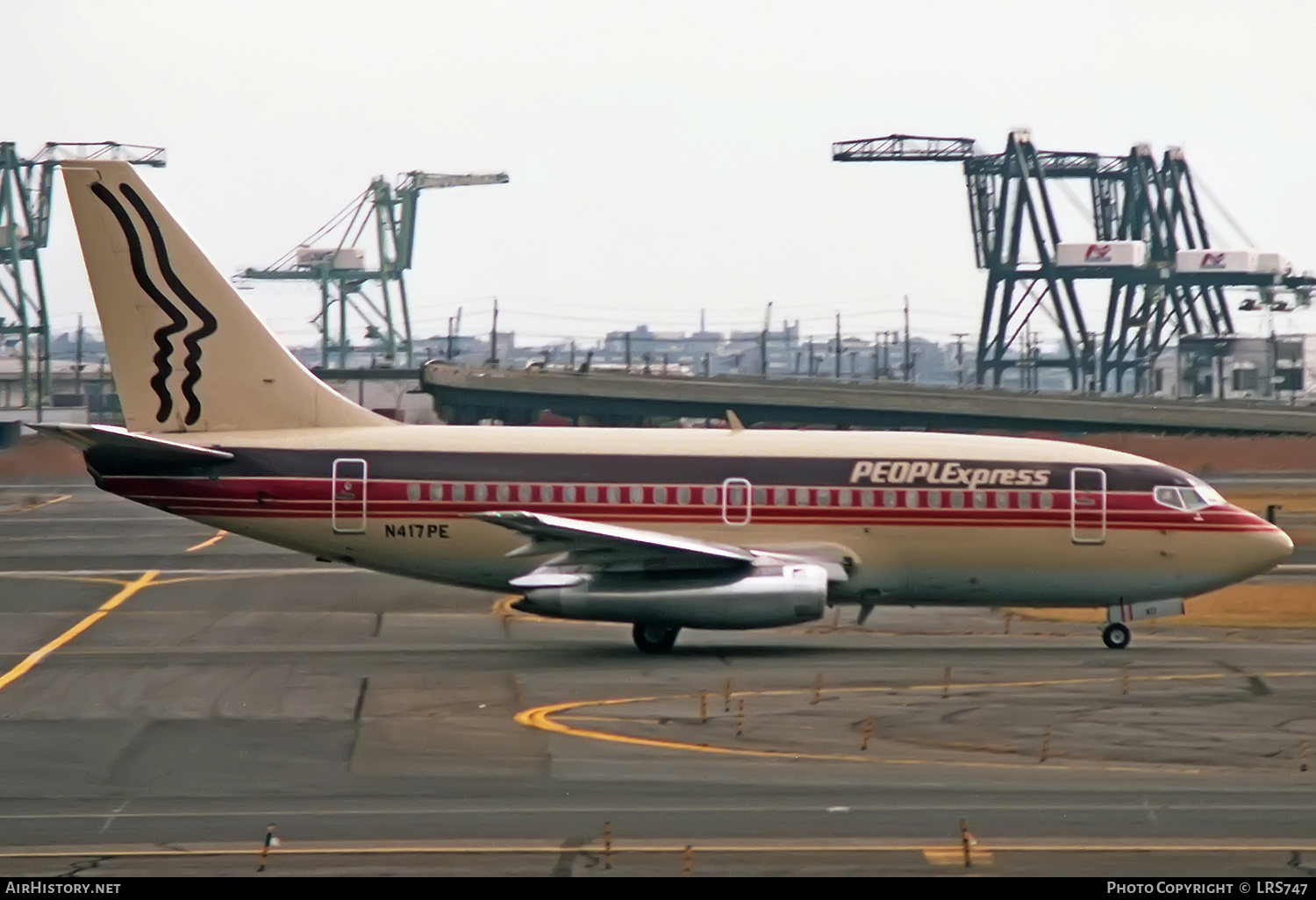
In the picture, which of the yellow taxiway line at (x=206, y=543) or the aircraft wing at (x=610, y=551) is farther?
the yellow taxiway line at (x=206, y=543)

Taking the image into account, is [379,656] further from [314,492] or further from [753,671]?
[753,671]

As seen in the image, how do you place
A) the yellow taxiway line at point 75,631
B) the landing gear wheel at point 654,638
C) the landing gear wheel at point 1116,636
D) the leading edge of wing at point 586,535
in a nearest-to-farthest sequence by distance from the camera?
the yellow taxiway line at point 75,631 < the leading edge of wing at point 586,535 < the landing gear wheel at point 654,638 < the landing gear wheel at point 1116,636

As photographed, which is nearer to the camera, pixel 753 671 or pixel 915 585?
pixel 753 671

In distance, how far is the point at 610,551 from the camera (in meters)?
30.6

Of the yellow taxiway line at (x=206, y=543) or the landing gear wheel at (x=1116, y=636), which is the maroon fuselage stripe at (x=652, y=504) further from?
the yellow taxiway line at (x=206, y=543)

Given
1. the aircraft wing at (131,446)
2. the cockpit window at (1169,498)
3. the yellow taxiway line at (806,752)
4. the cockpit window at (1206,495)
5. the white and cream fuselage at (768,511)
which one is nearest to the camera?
the yellow taxiway line at (806,752)

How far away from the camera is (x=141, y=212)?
108 ft

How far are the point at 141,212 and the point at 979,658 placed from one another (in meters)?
18.6

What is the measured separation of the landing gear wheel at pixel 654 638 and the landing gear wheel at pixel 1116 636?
27.5 feet

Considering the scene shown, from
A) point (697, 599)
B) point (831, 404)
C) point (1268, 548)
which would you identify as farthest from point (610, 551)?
point (831, 404)

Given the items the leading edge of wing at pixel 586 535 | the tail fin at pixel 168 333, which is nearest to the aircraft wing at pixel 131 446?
the tail fin at pixel 168 333

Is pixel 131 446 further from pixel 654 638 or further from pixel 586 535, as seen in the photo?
pixel 654 638

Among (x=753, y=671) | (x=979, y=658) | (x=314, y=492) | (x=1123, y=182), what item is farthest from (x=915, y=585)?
(x=1123, y=182)

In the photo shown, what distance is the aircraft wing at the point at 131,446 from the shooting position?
30.9m
